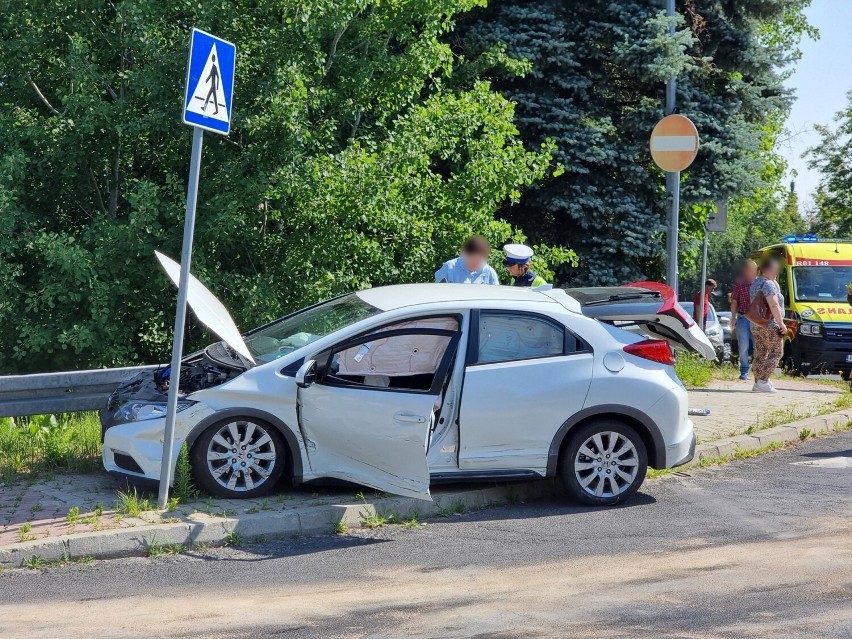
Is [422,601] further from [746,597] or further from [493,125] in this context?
[493,125]

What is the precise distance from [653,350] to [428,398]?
6.01 ft

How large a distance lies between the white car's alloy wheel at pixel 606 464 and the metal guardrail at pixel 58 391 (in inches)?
133

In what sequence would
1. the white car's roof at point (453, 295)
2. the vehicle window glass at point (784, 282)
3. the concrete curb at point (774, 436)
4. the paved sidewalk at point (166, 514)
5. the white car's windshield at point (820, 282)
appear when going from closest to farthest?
1. the paved sidewalk at point (166, 514)
2. the white car's roof at point (453, 295)
3. the concrete curb at point (774, 436)
4. the white car's windshield at point (820, 282)
5. the vehicle window glass at point (784, 282)

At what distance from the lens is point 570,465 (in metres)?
7.79

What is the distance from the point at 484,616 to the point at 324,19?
9.85 meters

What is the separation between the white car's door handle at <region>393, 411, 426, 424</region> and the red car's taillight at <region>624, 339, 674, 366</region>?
1694 millimetres

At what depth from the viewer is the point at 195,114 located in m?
7.08

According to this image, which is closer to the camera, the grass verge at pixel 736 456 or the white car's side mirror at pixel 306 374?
the white car's side mirror at pixel 306 374

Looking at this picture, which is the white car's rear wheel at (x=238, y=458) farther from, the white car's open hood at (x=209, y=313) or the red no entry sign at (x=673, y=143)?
the red no entry sign at (x=673, y=143)

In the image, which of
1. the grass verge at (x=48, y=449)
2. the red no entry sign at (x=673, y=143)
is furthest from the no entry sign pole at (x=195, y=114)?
the red no entry sign at (x=673, y=143)

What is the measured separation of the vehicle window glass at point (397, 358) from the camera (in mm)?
7520

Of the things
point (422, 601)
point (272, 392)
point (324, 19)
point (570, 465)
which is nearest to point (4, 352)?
point (324, 19)

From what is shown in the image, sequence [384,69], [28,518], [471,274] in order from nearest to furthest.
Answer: [28,518]
[471,274]
[384,69]

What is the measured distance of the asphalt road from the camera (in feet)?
16.9
